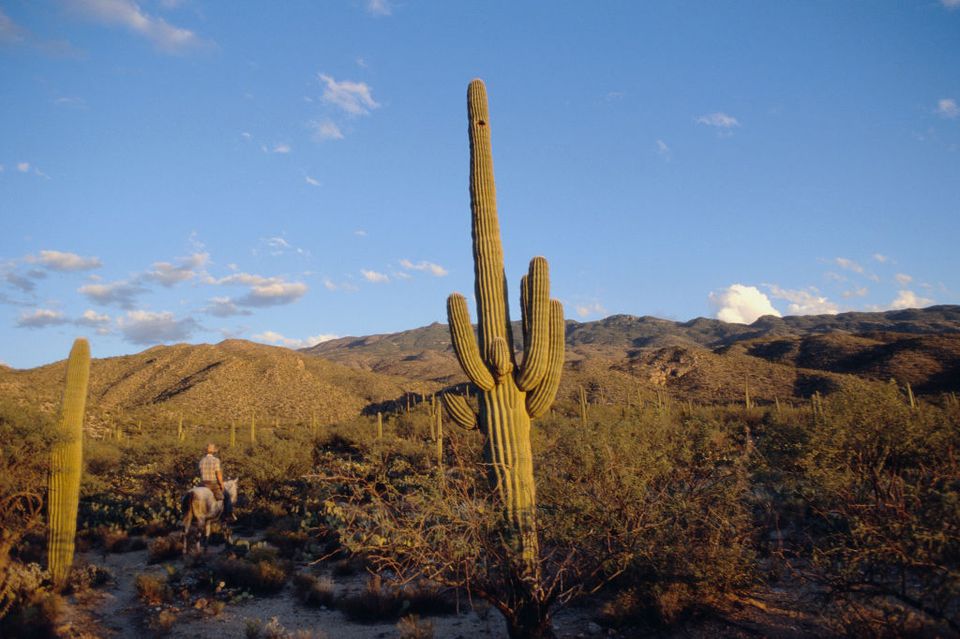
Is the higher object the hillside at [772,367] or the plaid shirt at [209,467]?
the hillside at [772,367]

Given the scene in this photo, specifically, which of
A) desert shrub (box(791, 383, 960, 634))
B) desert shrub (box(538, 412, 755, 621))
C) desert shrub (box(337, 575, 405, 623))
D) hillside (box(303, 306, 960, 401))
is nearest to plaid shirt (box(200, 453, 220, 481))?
desert shrub (box(337, 575, 405, 623))

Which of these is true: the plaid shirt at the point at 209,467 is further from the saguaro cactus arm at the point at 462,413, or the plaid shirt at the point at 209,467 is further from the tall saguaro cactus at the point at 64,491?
the saguaro cactus arm at the point at 462,413

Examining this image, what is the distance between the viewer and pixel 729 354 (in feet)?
140

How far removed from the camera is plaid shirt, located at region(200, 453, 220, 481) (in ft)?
33.8

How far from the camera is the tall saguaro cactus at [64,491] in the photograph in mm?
8094

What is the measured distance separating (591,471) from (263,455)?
37.1ft

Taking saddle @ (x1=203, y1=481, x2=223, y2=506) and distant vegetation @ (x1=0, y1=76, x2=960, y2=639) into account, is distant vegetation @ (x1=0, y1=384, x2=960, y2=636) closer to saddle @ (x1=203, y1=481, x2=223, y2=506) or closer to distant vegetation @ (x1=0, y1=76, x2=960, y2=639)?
distant vegetation @ (x1=0, y1=76, x2=960, y2=639)

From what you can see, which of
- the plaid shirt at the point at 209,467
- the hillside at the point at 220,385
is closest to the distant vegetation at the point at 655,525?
the plaid shirt at the point at 209,467

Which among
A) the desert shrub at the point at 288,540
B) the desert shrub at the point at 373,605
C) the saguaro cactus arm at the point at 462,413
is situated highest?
the saguaro cactus arm at the point at 462,413

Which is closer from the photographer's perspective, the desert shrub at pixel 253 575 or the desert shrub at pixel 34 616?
the desert shrub at pixel 34 616

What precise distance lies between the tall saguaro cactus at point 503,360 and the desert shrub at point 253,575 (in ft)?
12.0

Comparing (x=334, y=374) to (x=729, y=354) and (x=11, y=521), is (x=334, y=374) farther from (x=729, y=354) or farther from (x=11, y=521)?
(x=11, y=521)

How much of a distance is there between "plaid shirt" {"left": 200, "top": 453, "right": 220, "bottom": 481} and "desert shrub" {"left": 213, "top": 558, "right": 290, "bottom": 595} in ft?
6.65

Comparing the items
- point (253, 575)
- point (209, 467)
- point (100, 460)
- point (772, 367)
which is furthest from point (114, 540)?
point (772, 367)
